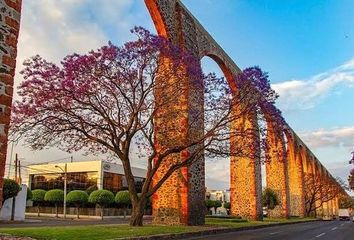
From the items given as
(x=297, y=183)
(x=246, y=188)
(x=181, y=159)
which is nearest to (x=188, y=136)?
(x=181, y=159)

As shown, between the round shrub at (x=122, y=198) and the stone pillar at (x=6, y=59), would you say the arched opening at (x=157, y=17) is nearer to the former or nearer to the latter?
the stone pillar at (x=6, y=59)

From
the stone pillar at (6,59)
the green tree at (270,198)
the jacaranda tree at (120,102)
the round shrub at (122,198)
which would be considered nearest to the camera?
the stone pillar at (6,59)

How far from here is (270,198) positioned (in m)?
41.9

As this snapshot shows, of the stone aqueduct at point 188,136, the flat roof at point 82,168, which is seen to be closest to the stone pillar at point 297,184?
the stone aqueduct at point 188,136

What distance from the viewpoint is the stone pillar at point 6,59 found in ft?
19.3

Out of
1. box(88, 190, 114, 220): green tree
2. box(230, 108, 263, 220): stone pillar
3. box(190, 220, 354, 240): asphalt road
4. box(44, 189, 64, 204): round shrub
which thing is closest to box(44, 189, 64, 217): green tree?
box(44, 189, 64, 204): round shrub

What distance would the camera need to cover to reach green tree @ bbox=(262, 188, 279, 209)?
41.9m

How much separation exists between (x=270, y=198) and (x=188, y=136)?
25.1m

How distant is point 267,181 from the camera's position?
4531cm

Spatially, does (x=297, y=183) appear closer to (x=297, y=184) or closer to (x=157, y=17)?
(x=297, y=184)

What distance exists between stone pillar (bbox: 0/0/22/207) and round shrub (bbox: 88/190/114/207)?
37228 mm

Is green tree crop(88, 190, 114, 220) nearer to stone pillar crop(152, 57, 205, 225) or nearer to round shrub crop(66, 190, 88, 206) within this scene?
round shrub crop(66, 190, 88, 206)

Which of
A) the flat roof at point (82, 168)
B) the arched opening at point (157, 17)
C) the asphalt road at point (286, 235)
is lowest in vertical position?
the asphalt road at point (286, 235)

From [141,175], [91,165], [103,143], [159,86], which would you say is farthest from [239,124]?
[141,175]
